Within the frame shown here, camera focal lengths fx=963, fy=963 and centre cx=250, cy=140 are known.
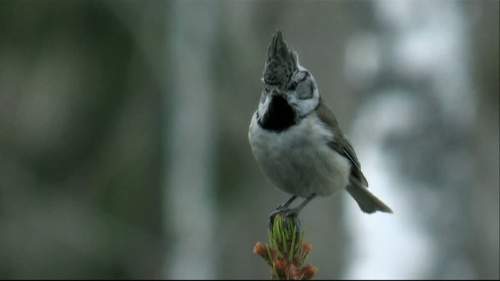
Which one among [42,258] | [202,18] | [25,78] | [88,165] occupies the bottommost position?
[42,258]

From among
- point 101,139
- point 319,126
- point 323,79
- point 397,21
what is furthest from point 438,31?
point 101,139

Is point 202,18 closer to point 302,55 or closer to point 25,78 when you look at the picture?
point 25,78

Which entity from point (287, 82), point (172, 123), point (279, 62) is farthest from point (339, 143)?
point (172, 123)

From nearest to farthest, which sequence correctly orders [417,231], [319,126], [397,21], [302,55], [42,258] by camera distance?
[319,126], [417,231], [397,21], [302,55], [42,258]

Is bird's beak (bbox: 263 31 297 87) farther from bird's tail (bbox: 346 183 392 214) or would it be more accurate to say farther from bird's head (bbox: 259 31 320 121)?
bird's tail (bbox: 346 183 392 214)

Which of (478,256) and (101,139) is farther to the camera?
(101,139)

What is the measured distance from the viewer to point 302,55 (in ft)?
26.5

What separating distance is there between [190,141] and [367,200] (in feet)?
20.0

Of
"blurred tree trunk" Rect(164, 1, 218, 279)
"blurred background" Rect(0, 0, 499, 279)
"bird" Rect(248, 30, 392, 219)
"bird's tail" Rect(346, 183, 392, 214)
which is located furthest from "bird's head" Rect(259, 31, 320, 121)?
"blurred tree trunk" Rect(164, 1, 218, 279)

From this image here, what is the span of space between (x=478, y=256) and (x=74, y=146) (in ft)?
18.0

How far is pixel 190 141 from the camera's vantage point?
400 inches

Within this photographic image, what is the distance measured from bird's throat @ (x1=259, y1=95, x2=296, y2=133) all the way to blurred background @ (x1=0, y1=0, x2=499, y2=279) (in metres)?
3.58

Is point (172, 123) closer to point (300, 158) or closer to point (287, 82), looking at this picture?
point (300, 158)

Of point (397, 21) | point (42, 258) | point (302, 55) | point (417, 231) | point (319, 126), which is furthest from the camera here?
point (42, 258)
